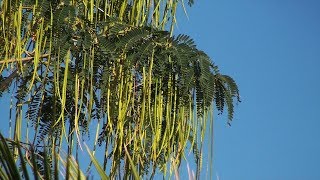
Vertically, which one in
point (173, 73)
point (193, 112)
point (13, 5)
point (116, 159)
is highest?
point (13, 5)

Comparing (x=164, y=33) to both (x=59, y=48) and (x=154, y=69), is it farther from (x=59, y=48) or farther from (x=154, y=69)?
(x=59, y=48)

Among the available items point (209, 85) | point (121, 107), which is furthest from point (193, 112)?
point (121, 107)

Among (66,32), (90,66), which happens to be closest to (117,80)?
(90,66)

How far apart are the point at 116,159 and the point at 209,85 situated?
45 cm

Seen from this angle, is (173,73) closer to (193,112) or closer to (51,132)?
(193,112)

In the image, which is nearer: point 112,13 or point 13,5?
point 13,5

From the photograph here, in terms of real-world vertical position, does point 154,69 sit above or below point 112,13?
below

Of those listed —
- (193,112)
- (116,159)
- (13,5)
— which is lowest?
(116,159)

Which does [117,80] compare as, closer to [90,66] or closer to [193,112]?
[90,66]

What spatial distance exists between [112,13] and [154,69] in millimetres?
403

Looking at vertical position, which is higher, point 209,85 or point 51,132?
point 209,85

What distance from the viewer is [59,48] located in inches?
92.4

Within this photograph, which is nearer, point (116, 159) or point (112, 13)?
point (116, 159)

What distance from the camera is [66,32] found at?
94.7 inches
